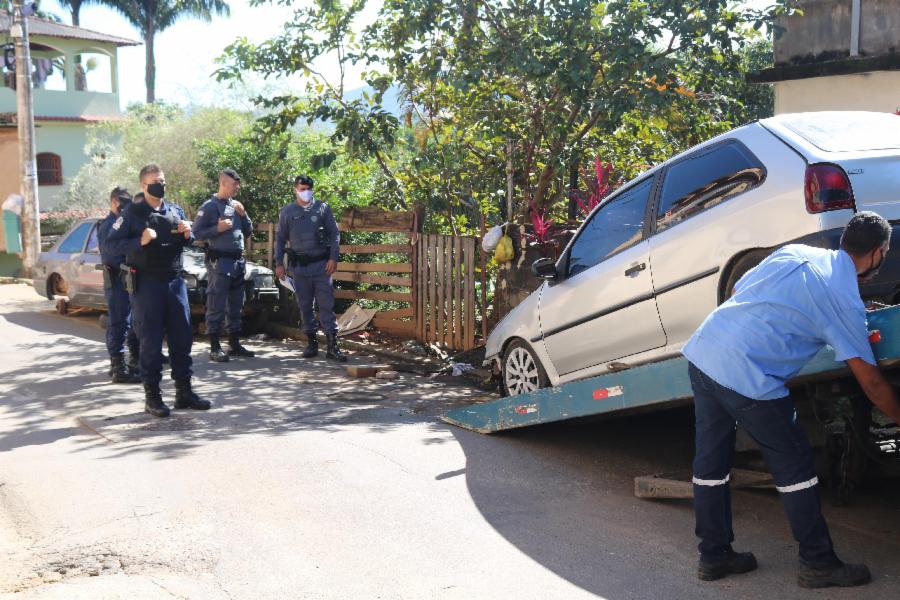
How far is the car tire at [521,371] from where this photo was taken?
754cm

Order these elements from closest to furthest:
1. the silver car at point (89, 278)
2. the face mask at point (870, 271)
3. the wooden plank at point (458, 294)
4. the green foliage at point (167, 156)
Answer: the face mask at point (870, 271), the wooden plank at point (458, 294), the silver car at point (89, 278), the green foliage at point (167, 156)

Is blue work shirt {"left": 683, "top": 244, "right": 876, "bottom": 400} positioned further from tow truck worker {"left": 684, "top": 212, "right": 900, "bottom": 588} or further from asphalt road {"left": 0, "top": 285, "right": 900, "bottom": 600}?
asphalt road {"left": 0, "top": 285, "right": 900, "bottom": 600}

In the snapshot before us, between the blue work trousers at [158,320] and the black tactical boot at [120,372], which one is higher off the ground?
the blue work trousers at [158,320]

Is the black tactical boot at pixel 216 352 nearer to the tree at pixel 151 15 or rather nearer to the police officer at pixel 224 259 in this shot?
the police officer at pixel 224 259

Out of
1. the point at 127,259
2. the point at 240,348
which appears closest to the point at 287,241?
the point at 240,348

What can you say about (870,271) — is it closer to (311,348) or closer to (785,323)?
(785,323)

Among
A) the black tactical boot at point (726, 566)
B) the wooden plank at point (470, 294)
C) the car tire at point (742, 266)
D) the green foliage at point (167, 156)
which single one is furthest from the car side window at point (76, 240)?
the black tactical boot at point (726, 566)

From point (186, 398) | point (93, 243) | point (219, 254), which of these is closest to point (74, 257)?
point (93, 243)

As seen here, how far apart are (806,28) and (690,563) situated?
9.60 meters

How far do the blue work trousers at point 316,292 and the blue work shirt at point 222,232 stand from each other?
0.69 meters

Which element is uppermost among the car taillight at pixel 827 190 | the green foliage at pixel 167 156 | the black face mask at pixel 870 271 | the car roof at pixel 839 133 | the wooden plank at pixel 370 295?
the green foliage at pixel 167 156

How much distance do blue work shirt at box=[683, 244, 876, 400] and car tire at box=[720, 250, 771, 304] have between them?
1.31m

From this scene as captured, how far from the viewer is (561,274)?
7234 mm

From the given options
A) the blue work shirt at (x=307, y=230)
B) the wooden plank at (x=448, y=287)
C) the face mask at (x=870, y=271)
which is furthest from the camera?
the wooden plank at (x=448, y=287)
